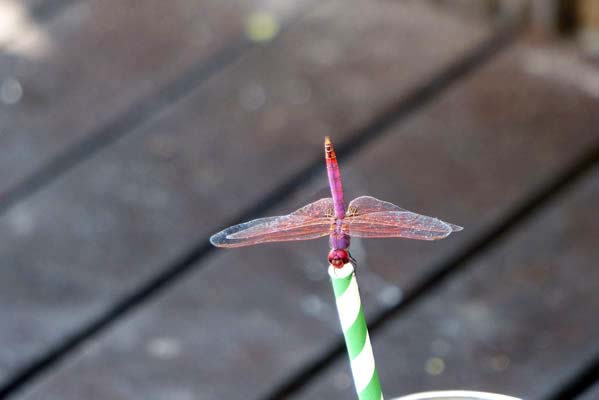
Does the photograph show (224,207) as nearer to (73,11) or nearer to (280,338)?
(280,338)

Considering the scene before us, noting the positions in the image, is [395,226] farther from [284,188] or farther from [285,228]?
[284,188]

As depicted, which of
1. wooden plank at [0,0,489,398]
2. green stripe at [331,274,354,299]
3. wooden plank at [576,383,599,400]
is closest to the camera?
green stripe at [331,274,354,299]

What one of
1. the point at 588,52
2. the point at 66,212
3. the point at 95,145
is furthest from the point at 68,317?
the point at 588,52

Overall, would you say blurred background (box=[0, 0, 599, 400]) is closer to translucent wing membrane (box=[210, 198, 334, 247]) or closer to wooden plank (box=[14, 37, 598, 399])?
wooden plank (box=[14, 37, 598, 399])

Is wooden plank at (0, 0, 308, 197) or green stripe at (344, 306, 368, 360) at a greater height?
wooden plank at (0, 0, 308, 197)

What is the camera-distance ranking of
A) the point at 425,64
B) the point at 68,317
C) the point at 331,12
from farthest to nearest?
the point at 331,12 < the point at 425,64 < the point at 68,317

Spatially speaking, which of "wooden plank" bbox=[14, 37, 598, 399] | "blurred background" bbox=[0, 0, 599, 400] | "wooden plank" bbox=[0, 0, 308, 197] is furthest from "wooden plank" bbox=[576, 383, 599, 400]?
"wooden plank" bbox=[0, 0, 308, 197]
